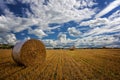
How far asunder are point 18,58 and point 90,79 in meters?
6.34

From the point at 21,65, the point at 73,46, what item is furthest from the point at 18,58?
the point at 73,46

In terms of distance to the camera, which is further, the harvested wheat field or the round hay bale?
the round hay bale

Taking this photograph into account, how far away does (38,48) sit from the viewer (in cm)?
1291

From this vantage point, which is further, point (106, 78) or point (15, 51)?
point (15, 51)

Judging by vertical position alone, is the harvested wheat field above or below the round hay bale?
below

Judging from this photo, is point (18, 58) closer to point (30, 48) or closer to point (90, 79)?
point (30, 48)

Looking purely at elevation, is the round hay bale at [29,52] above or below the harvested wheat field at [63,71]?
above

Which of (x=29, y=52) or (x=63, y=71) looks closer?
(x=63, y=71)

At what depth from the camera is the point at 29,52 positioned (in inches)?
482

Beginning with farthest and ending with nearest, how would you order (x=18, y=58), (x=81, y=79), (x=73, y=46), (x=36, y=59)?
(x=73, y=46)
(x=36, y=59)
(x=18, y=58)
(x=81, y=79)

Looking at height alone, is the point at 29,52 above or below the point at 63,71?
above

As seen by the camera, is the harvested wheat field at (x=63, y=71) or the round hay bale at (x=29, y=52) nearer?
the harvested wheat field at (x=63, y=71)

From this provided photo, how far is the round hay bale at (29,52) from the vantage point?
11.7 meters

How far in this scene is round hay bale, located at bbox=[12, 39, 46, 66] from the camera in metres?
11.7
